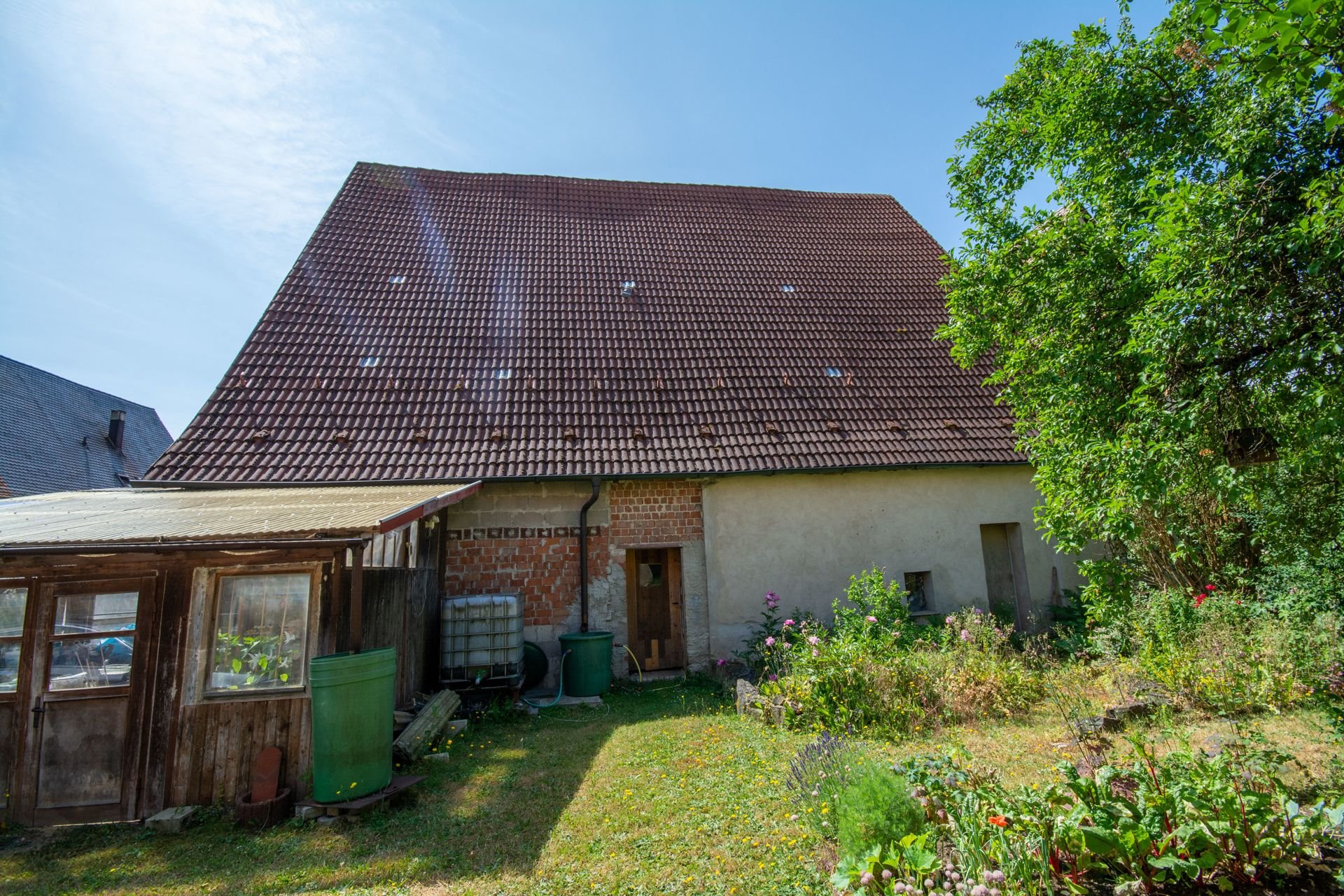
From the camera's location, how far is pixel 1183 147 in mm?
5871

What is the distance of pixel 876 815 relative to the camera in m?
3.54

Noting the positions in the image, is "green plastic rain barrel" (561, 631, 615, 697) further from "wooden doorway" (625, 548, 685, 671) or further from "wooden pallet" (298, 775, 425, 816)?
"wooden pallet" (298, 775, 425, 816)

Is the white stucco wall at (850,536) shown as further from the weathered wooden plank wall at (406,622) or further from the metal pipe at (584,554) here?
the weathered wooden plank wall at (406,622)

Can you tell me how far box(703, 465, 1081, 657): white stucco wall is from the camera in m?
9.78

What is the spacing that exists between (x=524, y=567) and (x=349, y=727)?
174 inches

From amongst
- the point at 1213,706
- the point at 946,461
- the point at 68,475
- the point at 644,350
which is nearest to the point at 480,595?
the point at 644,350

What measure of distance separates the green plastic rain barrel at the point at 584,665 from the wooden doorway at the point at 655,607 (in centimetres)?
119

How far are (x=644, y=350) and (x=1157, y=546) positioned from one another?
26.1 feet

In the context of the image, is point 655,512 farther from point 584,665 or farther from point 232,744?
point 232,744

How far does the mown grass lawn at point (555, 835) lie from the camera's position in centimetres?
398

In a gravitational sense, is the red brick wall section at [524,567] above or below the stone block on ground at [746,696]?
above

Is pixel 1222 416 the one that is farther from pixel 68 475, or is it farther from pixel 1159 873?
pixel 68 475

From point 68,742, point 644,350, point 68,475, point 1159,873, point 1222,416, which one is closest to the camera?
point 1159,873

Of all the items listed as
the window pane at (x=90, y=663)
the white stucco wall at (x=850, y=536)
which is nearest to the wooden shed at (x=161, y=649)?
the window pane at (x=90, y=663)
